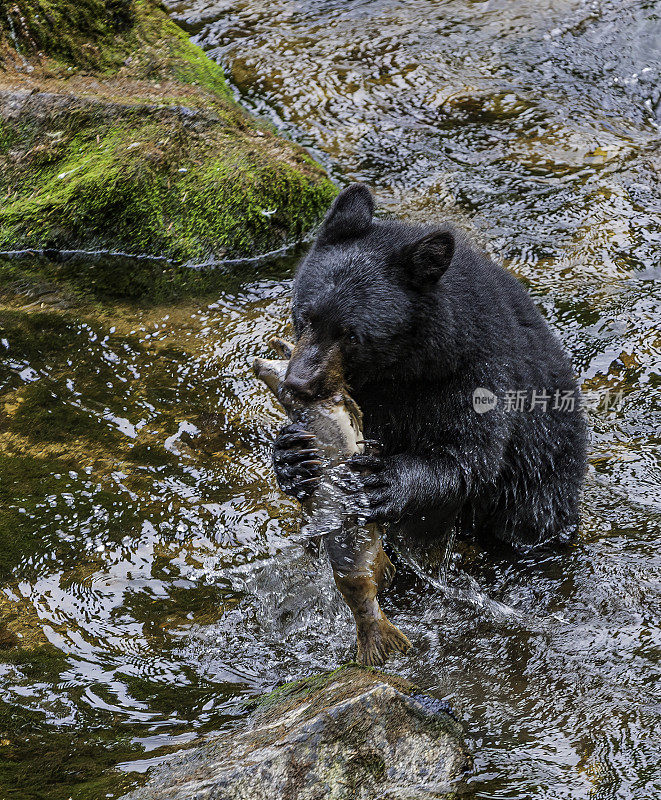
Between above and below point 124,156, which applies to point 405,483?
below

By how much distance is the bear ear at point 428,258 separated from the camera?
3.99m

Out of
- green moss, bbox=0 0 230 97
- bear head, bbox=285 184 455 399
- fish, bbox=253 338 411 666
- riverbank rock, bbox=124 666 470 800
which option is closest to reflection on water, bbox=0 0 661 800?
riverbank rock, bbox=124 666 470 800

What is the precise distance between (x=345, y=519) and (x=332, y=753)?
1.17 metres

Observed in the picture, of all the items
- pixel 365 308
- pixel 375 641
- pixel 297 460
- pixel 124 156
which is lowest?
pixel 375 641

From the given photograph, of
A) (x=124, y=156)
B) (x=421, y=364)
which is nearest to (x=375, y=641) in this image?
(x=421, y=364)

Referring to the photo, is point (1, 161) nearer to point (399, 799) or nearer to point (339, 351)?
point (339, 351)

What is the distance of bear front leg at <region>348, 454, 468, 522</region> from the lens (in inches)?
162

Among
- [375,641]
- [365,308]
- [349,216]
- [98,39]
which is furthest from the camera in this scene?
[98,39]

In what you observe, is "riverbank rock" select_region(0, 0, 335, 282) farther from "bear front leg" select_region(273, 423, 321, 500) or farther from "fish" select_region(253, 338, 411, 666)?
"fish" select_region(253, 338, 411, 666)

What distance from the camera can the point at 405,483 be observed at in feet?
13.9

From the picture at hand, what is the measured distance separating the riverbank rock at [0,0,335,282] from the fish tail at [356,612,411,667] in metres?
4.30

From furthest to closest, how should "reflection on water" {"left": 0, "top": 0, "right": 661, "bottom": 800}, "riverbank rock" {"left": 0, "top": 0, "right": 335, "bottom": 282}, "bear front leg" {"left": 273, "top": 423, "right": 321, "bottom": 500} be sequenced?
1. "riverbank rock" {"left": 0, "top": 0, "right": 335, "bottom": 282}
2. "bear front leg" {"left": 273, "top": 423, "right": 321, "bottom": 500}
3. "reflection on water" {"left": 0, "top": 0, "right": 661, "bottom": 800}

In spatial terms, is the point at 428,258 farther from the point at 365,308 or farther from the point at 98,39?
the point at 98,39

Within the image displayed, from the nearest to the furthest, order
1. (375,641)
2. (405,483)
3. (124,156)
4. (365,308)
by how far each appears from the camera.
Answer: (375,641)
(365,308)
(405,483)
(124,156)
